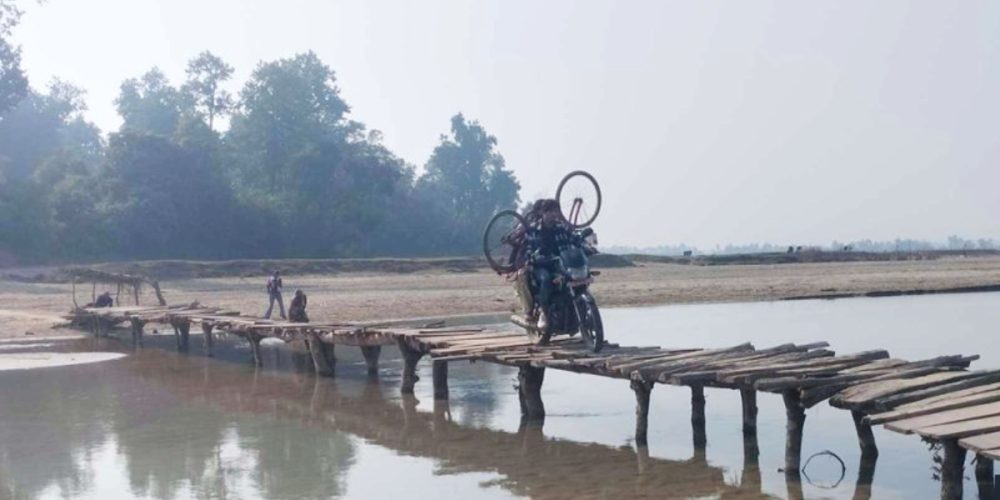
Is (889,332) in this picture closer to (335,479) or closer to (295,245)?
(335,479)

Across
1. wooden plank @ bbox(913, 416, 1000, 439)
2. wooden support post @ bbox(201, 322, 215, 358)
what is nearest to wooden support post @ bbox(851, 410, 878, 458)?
wooden plank @ bbox(913, 416, 1000, 439)

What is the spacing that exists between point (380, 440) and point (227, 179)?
188ft

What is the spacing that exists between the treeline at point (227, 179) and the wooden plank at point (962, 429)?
5468cm

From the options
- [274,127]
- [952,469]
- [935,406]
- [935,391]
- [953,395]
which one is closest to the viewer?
[952,469]

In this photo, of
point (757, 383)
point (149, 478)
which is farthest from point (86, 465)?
point (757, 383)

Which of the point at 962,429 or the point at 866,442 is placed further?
the point at 866,442

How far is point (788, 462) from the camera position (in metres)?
11.7

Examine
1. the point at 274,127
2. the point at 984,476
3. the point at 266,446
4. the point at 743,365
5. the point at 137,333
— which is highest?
the point at 274,127

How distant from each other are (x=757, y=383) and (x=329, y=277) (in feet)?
149

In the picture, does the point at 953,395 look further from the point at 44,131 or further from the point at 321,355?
the point at 44,131

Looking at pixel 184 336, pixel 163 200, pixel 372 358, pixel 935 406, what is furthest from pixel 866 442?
pixel 163 200

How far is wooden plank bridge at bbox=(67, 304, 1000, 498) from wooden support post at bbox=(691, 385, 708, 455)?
0.01m

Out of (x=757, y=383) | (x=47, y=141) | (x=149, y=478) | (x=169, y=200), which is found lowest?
(x=149, y=478)

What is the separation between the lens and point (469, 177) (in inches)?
3745
